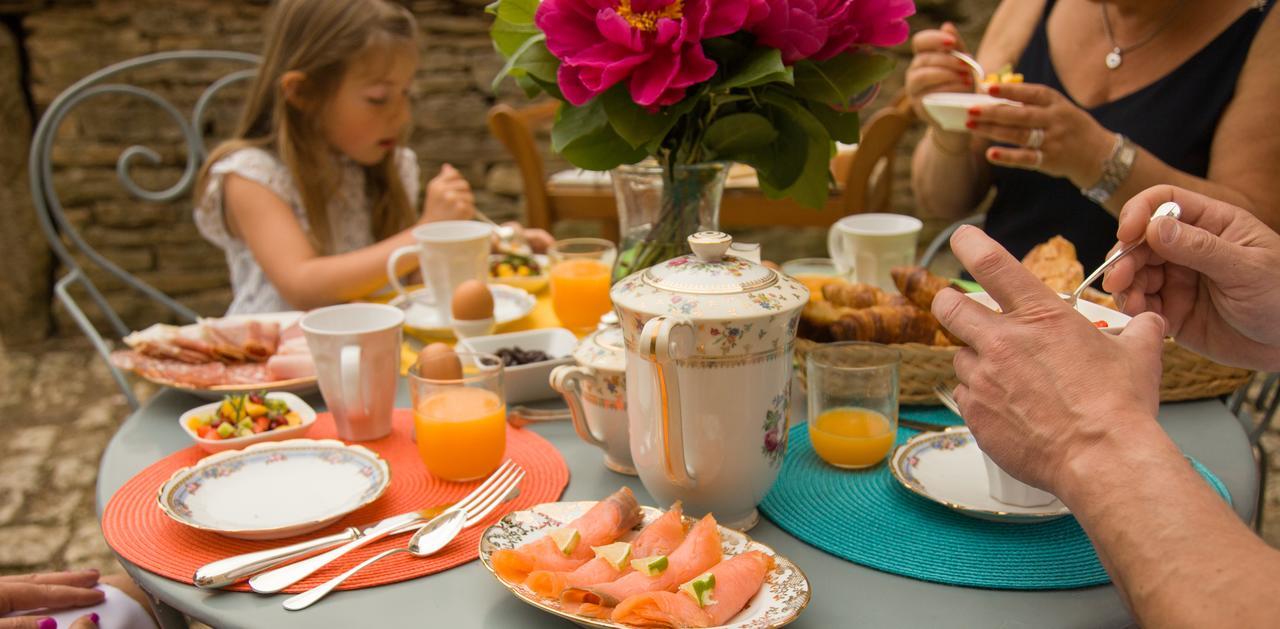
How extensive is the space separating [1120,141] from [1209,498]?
1105 millimetres

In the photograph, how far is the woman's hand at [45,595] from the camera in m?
1.06

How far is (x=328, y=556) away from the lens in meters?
0.94

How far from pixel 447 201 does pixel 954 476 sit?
120 cm

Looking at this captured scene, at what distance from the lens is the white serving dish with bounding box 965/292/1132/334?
929mm

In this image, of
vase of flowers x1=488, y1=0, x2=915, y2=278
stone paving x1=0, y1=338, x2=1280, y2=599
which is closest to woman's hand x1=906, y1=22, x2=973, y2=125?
vase of flowers x1=488, y1=0, x2=915, y2=278

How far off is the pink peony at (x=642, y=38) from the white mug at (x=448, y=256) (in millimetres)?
576

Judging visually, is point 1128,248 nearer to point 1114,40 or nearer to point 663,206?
point 663,206

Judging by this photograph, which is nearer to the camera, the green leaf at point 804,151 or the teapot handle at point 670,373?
the teapot handle at point 670,373

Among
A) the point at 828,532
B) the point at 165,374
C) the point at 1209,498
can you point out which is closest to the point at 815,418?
the point at 828,532

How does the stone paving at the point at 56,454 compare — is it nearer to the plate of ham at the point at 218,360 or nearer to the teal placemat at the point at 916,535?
the plate of ham at the point at 218,360

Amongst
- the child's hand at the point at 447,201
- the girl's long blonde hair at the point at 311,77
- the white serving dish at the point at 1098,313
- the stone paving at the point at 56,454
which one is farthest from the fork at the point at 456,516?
the stone paving at the point at 56,454

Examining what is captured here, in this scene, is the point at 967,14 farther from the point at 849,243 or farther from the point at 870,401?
the point at 870,401

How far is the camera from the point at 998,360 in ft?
2.85

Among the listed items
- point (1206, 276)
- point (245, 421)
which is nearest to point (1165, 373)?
point (1206, 276)
